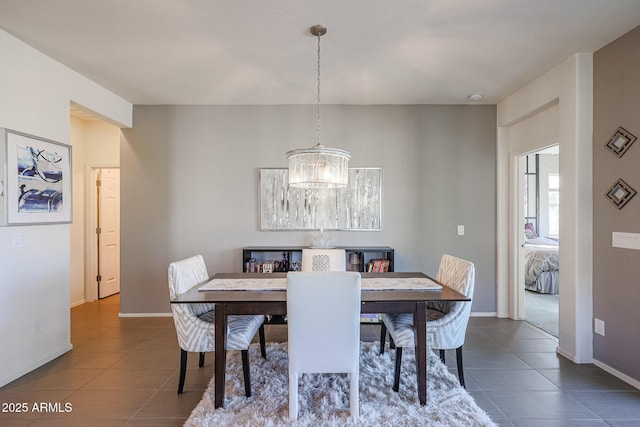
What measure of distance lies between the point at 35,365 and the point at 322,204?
2.98 metres

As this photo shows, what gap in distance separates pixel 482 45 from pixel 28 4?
3.16 m

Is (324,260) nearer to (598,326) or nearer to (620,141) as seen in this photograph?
(598,326)

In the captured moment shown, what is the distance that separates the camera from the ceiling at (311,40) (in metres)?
2.14

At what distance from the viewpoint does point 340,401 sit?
2.13 m

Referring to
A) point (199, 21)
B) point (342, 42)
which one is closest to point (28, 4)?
point (199, 21)

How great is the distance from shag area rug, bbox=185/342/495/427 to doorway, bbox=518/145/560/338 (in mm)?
1926

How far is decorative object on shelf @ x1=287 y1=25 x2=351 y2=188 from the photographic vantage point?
2291 millimetres

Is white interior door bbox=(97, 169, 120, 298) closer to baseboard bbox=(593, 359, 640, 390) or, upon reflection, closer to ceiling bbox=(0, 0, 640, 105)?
ceiling bbox=(0, 0, 640, 105)

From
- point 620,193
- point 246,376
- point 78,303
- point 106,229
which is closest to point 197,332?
point 246,376

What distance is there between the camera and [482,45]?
261cm

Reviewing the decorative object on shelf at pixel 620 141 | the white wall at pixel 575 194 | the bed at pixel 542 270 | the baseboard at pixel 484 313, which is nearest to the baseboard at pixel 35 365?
the baseboard at pixel 484 313

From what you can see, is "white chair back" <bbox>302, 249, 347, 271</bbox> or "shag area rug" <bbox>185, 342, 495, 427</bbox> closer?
"shag area rug" <bbox>185, 342, 495, 427</bbox>

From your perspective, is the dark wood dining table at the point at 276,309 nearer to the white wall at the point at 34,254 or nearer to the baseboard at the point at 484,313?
the white wall at the point at 34,254

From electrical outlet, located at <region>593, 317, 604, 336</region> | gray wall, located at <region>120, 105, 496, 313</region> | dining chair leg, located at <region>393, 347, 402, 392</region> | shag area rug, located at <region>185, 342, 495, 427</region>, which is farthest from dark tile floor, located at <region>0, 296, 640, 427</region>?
gray wall, located at <region>120, 105, 496, 313</region>
